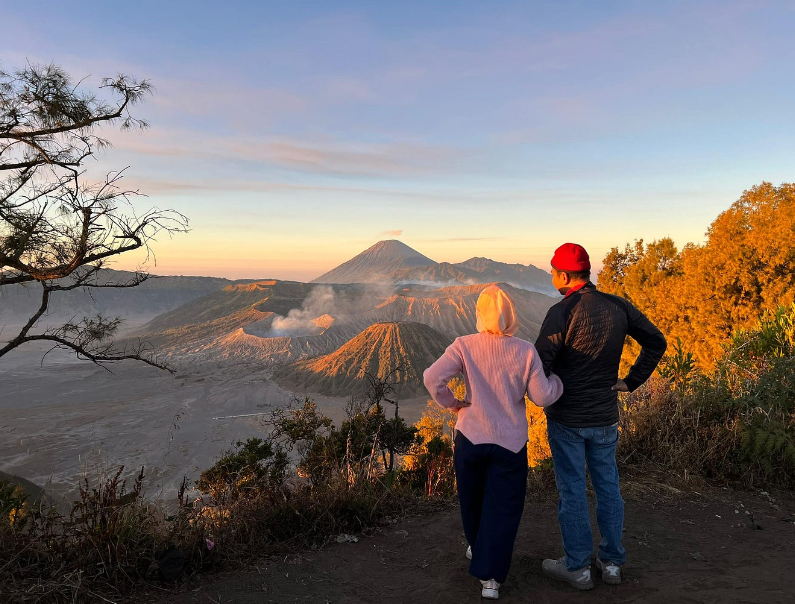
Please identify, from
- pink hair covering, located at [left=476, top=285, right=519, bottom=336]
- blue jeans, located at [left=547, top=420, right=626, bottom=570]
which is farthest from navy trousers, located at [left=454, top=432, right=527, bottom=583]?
pink hair covering, located at [left=476, top=285, right=519, bottom=336]

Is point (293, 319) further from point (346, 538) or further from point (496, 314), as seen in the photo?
point (496, 314)

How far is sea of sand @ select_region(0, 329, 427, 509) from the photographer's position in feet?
98.1

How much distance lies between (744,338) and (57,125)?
10.1 meters

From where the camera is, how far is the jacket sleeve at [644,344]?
2.90 meters

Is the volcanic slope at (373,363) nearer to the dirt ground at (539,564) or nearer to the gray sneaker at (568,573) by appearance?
the dirt ground at (539,564)

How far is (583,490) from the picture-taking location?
9.16ft

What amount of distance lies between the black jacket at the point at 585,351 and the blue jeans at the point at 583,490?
90 mm

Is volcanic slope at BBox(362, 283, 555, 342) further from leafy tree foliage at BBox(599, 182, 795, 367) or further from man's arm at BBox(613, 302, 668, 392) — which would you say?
man's arm at BBox(613, 302, 668, 392)

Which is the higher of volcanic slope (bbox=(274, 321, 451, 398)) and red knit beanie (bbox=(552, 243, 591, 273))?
red knit beanie (bbox=(552, 243, 591, 273))

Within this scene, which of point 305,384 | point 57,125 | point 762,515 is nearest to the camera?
Answer: point 762,515

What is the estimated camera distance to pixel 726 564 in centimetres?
306

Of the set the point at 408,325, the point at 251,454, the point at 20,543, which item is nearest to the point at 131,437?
the point at 251,454

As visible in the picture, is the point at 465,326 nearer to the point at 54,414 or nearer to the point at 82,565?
the point at 54,414

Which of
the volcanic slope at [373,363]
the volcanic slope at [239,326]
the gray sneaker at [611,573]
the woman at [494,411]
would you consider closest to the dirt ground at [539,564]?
the gray sneaker at [611,573]
